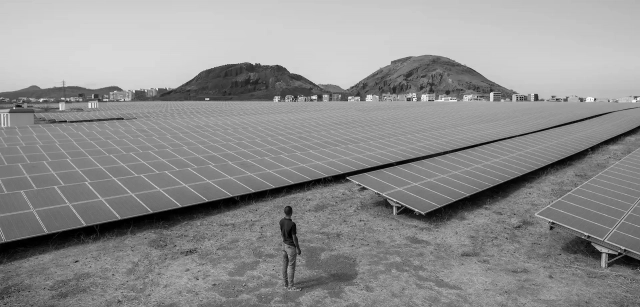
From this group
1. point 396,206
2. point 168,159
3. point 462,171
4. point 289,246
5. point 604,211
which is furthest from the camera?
point 168,159

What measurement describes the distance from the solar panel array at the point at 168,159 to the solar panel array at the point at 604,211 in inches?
477

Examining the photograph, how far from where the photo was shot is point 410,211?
19.0 metres

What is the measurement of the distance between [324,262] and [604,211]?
11310 mm

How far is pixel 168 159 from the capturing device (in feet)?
80.1

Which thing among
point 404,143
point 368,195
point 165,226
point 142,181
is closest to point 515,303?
point 368,195

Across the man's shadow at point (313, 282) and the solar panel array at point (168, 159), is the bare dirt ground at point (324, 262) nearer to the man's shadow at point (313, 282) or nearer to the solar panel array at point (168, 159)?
the man's shadow at point (313, 282)

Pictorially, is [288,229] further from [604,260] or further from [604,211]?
[604,211]

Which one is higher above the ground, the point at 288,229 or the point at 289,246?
the point at 288,229

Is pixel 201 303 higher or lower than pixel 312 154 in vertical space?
lower

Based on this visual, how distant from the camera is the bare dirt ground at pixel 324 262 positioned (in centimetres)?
1118

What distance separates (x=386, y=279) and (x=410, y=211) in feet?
23.6

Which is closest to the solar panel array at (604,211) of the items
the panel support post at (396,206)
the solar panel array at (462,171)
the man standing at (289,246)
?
the solar panel array at (462,171)

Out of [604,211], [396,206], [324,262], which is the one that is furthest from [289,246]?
[604,211]

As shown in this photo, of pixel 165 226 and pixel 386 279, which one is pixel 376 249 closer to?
pixel 386 279
